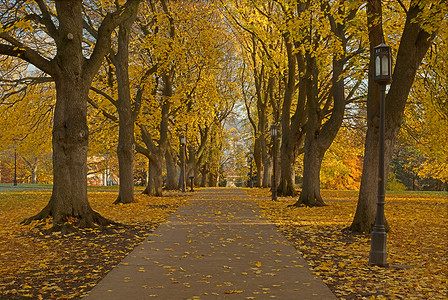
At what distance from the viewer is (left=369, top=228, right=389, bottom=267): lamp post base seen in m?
8.27

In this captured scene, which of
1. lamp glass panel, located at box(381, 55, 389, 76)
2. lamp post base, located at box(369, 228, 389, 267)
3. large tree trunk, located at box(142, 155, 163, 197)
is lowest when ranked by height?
lamp post base, located at box(369, 228, 389, 267)

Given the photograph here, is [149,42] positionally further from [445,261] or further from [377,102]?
[445,261]

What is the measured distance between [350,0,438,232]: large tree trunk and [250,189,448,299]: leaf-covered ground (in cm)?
104

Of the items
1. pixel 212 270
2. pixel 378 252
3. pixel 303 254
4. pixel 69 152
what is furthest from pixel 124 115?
pixel 378 252

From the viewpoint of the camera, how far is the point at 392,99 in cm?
1172

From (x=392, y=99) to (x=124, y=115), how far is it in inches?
509

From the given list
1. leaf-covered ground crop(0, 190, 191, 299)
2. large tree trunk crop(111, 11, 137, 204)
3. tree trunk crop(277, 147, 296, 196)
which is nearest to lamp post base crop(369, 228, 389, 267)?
leaf-covered ground crop(0, 190, 191, 299)

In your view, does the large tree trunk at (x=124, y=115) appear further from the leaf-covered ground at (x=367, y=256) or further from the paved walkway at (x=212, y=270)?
the paved walkway at (x=212, y=270)

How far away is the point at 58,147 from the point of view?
12.1 m

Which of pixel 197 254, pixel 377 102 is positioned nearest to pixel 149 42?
pixel 377 102

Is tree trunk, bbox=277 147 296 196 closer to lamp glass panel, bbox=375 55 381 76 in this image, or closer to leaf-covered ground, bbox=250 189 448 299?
leaf-covered ground, bbox=250 189 448 299

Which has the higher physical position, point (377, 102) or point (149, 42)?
point (149, 42)

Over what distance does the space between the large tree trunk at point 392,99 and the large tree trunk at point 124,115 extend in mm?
11797

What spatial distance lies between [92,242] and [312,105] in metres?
12.3
